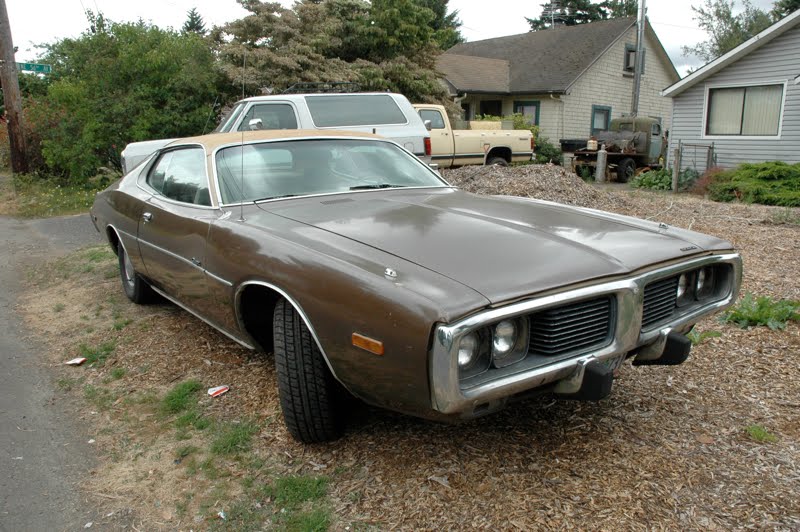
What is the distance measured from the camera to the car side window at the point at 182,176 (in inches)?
158

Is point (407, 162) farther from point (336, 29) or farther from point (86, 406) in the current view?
point (336, 29)

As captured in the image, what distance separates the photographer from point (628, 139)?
18.1 m

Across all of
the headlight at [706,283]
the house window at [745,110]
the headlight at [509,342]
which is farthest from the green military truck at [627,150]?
the headlight at [509,342]

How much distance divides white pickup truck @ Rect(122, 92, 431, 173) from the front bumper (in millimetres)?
6441

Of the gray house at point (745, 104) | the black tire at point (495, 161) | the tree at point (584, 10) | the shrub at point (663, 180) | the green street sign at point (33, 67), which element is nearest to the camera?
the green street sign at point (33, 67)

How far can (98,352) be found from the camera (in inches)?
181

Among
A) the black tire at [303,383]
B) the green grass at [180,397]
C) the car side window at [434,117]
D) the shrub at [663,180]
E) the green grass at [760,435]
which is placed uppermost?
the car side window at [434,117]

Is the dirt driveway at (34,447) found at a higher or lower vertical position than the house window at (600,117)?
lower

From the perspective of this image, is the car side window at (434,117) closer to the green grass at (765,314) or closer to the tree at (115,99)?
the tree at (115,99)

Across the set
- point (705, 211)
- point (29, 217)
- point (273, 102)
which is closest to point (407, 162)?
point (273, 102)

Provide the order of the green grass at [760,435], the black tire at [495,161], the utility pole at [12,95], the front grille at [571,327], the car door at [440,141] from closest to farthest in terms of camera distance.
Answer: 1. the front grille at [571,327]
2. the green grass at [760,435]
3. the car door at [440,141]
4. the utility pole at [12,95]
5. the black tire at [495,161]

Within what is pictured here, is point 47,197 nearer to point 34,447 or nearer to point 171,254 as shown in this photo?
point 171,254

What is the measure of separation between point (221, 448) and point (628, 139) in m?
17.2

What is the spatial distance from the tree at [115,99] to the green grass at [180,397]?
36.3 ft
